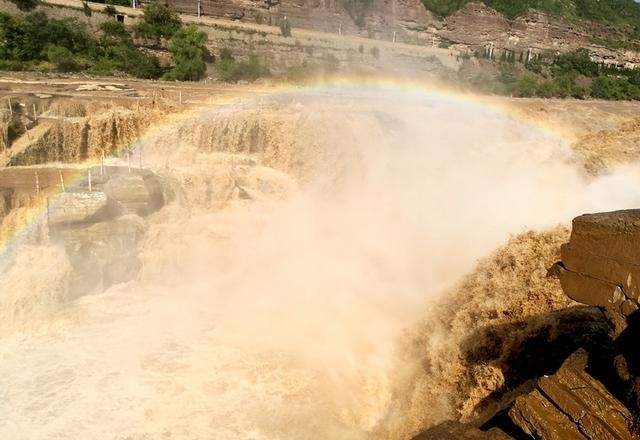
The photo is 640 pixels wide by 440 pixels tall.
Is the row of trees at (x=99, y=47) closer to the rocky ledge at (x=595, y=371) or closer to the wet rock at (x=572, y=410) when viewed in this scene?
the rocky ledge at (x=595, y=371)

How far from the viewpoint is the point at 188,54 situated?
25844 millimetres

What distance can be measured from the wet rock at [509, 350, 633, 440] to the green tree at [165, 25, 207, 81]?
23084mm

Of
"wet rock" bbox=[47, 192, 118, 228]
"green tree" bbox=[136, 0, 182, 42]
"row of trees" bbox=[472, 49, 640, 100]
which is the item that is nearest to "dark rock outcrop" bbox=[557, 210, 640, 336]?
"wet rock" bbox=[47, 192, 118, 228]

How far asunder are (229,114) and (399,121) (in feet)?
16.3

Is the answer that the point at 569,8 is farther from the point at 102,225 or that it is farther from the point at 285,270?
the point at 102,225

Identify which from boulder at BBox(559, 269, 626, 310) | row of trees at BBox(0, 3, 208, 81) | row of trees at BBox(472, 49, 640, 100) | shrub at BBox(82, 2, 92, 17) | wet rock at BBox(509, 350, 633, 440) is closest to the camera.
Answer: wet rock at BBox(509, 350, 633, 440)

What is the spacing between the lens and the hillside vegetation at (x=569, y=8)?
5250 cm

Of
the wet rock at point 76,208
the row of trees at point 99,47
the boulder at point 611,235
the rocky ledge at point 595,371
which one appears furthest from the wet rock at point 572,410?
the row of trees at point 99,47

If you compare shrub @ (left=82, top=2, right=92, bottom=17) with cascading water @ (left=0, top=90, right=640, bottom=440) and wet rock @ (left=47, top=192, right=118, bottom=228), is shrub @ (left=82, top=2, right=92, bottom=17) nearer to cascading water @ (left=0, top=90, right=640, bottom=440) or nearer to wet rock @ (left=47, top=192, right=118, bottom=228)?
cascading water @ (left=0, top=90, right=640, bottom=440)

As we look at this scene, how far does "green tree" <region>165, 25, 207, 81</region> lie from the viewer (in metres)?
24.4

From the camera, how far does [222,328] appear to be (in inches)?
369

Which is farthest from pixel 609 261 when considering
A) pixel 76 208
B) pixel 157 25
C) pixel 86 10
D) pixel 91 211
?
pixel 86 10

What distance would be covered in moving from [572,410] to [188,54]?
1011 inches

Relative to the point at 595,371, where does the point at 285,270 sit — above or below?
below
